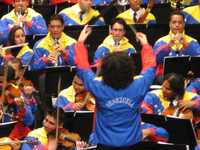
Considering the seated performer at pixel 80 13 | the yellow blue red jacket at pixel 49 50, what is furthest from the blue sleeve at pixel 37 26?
the yellow blue red jacket at pixel 49 50

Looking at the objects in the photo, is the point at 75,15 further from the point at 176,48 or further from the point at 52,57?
the point at 176,48

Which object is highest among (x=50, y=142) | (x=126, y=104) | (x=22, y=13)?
(x=22, y=13)

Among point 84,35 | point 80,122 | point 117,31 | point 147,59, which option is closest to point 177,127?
point 147,59

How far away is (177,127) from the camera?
15.4ft

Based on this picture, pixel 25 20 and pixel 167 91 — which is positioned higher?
pixel 25 20

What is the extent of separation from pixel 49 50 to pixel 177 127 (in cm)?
320

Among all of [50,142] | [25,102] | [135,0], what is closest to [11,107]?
[25,102]

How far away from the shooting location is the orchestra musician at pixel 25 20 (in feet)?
27.4

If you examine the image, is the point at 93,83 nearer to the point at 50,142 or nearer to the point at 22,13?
the point at 50,142

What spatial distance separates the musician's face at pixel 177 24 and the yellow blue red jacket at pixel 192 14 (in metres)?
1.38

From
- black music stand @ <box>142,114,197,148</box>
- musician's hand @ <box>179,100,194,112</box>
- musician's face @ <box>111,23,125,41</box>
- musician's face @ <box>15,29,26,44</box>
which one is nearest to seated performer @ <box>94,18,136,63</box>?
musician's face @ <box>111,23,125,41</box>

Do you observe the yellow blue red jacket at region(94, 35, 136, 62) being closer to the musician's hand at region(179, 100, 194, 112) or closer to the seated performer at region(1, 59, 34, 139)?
the seated performer at region(1, 59, 34, 139)

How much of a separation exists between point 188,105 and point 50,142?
147 centimetres

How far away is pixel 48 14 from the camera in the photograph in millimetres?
9133
